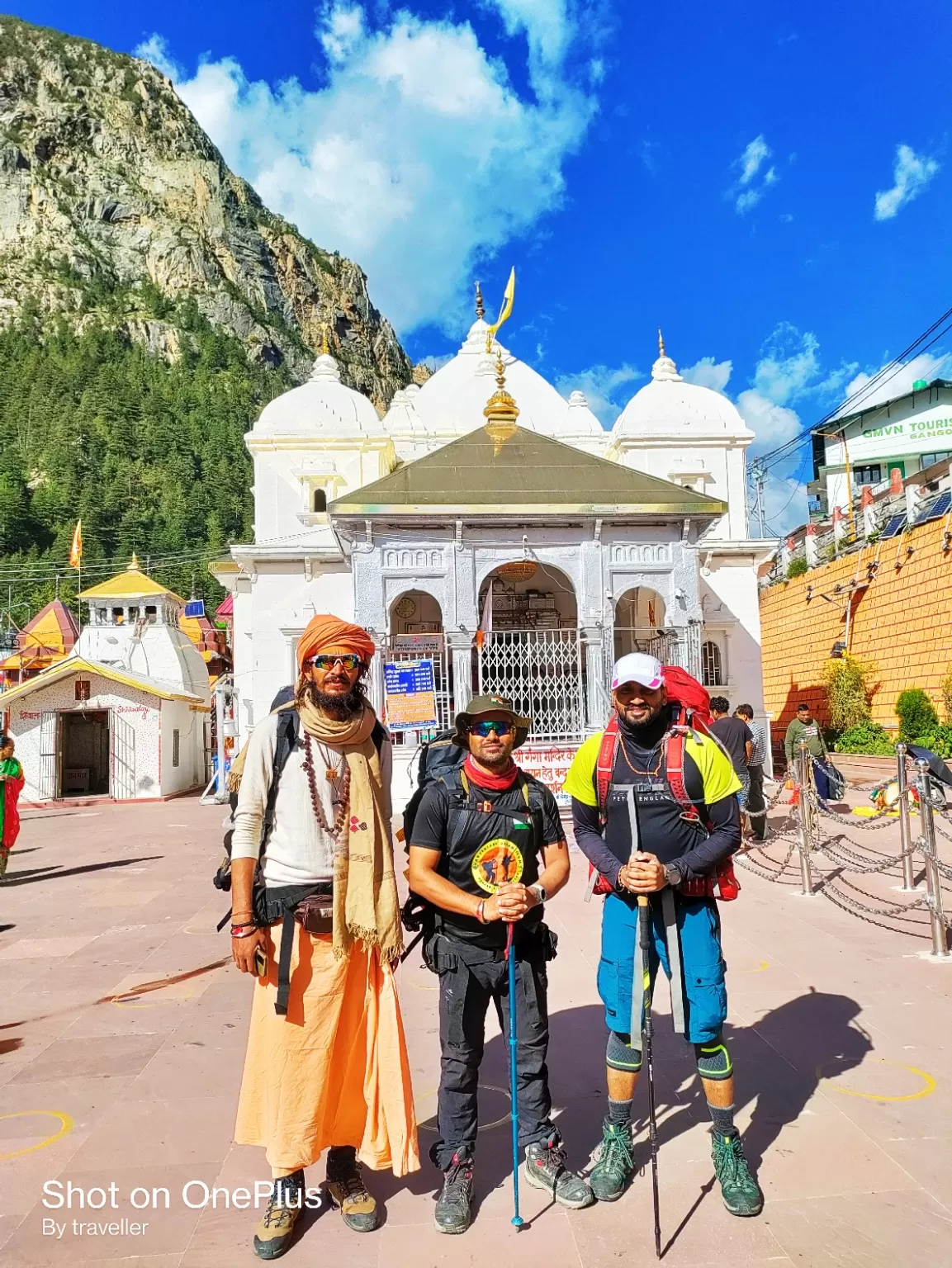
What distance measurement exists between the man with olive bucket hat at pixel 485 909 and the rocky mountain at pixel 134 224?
3874 inches

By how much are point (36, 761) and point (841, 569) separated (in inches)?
858

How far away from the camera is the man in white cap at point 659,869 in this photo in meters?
3.04

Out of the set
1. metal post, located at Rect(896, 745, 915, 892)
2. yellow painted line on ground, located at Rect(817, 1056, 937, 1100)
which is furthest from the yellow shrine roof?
yellow painted line on ground, located at Rect(817, 1056, 937, 1100)

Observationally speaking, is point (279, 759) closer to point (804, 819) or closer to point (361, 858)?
point (361, 858)

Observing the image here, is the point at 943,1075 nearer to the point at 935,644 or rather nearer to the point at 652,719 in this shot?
the point at 652,719

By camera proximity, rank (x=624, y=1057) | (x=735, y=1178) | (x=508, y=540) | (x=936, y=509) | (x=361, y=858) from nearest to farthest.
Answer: (x=735, y=1178) < (x=361, y=858) < (x=624, y=1057) < (x=508, y=540) < (x=936, y=509)

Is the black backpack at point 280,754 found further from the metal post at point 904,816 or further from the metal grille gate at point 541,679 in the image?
the metal grille gate at point 541,679

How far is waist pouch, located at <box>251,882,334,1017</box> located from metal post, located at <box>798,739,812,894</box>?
20.4 feet

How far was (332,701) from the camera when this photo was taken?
304cm

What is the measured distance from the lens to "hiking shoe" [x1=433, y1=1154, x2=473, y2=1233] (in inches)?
109

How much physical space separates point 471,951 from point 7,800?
8.82m

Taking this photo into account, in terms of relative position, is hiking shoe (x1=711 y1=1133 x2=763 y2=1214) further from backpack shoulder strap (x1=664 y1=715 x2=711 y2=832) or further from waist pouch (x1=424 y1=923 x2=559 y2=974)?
backpack shoulder strap (x1=664 y1=715 x2=711 y2=832)

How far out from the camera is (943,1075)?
3.88m

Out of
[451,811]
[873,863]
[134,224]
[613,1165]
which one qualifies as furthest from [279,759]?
[134,224]
